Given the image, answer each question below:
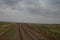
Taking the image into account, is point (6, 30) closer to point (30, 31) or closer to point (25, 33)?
point (25, 33)

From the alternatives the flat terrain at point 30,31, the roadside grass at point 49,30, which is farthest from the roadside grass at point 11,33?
the roadside grass at point 49,30

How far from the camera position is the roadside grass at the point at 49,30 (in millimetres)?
3857

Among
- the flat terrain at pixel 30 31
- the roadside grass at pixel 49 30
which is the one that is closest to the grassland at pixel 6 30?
the flat terrain at pixel 30 31

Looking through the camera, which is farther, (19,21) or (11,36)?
(19,21)

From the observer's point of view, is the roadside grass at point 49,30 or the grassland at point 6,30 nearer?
the grassland at point 6,30

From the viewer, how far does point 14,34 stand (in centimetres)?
384

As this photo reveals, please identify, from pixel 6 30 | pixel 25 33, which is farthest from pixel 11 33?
pixel 25 33

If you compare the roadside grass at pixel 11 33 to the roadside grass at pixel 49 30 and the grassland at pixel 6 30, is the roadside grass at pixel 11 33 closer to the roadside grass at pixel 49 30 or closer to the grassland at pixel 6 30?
the grassland at pixel 6 30

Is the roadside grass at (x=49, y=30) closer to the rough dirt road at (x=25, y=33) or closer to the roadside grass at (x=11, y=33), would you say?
the rough dirt road at (x=25, y=33)

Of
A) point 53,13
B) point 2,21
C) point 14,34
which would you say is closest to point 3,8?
point 2,21

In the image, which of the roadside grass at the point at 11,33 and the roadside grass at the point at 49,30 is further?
the roadside grass at the point at 49,30

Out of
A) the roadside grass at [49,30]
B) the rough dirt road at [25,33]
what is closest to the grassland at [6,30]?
the rough dirt road at [25,33]

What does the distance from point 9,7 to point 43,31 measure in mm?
1262

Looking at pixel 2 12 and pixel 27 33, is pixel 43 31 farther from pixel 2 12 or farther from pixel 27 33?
pixel 2 12
